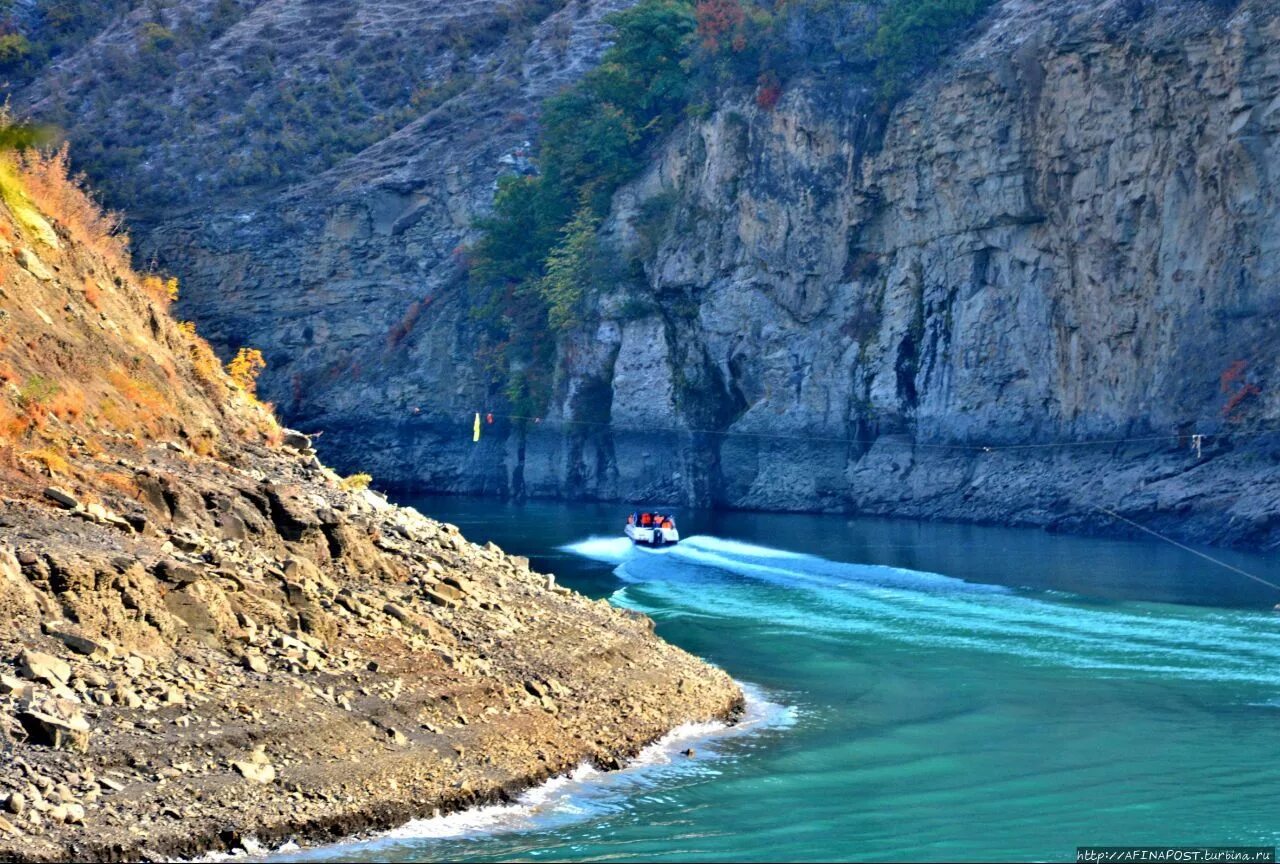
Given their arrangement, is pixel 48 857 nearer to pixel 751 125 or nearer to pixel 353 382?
pixel 751 125

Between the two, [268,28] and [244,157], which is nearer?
[244,157]

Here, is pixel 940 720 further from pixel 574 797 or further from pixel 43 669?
pixel 43 669

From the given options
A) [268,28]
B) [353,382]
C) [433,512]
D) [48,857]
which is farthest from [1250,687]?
[268,28]

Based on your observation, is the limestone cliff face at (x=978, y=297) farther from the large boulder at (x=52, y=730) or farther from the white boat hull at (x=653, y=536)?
the large boulder at (x=52, y=730)

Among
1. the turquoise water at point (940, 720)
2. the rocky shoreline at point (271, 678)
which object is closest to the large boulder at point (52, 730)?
the rocky shoreline at point (271, 678)

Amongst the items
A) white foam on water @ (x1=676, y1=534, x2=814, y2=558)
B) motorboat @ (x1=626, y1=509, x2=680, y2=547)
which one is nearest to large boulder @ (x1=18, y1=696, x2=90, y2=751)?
white foam on water @ (x1=676, y1=534, x2=814, y2=558)
